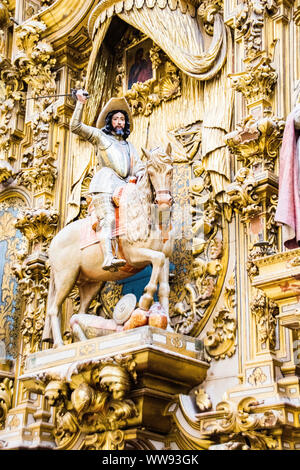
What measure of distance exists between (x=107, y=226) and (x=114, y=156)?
0.98m

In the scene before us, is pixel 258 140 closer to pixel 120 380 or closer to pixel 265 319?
pixel 265 319

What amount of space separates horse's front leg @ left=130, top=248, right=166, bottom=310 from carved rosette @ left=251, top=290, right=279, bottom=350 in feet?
3.27

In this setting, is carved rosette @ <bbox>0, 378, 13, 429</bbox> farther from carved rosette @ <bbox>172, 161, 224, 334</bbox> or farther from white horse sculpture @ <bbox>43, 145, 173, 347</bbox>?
carved rosette @ <bbox>172, 161, 224, 334</bbox>

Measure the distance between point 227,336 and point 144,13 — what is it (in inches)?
166

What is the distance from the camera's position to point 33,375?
916 centimetres

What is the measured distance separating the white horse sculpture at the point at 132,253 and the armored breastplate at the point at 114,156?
67cm

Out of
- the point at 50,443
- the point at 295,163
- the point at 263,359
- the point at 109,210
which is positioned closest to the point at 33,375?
the point at 50,443

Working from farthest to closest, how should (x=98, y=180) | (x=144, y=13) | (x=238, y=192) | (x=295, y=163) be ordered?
(x=144, y=13)
(x=98, y=180)
(x=238, y=192)
(x=295, y=163)

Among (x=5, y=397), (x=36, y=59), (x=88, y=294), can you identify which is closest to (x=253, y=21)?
(x=88, y=294)

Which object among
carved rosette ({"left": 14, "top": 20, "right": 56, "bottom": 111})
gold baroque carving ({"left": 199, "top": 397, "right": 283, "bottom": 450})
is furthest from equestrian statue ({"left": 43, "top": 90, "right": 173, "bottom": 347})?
carved rosette ({"left": 14, "top": 20, "right": 56, "bottom": 111})

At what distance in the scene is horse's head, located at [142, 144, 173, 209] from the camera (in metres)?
8.63

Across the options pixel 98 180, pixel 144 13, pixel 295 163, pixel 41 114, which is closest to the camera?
pixel 295 163
